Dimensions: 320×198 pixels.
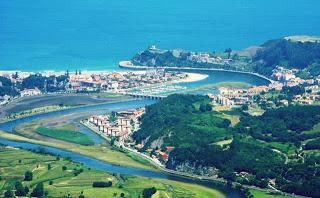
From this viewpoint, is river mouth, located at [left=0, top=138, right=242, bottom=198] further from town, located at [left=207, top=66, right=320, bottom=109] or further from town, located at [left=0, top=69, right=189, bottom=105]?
town, located at [left=207, top=66, right=320, bottom=109]

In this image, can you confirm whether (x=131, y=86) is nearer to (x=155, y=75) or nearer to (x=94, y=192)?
(x=155, y=75)

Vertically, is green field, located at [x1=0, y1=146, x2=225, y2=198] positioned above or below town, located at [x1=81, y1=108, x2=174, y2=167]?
below

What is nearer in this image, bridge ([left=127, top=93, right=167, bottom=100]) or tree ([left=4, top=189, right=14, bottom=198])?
tree ([left=4, top=189, right=14, bottom=198])

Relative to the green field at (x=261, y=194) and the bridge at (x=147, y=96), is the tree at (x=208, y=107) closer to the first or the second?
the bridge at (x=147, y=96)

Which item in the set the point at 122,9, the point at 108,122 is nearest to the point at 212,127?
the point at 108,122

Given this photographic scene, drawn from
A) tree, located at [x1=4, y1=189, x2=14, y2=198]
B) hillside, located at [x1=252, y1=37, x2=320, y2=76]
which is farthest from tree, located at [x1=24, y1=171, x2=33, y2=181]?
hillside, located at [x1=252, y1=37, x2=320, y2=76]

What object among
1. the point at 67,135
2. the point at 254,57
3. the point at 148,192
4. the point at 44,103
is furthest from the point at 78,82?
the point at 148,192
